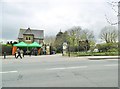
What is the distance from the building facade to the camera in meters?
73.6

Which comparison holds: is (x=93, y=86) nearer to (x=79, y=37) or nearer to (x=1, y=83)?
(x=1, y=83)

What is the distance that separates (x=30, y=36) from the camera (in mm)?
74438

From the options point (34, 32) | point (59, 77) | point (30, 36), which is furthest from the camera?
point (34, 32)

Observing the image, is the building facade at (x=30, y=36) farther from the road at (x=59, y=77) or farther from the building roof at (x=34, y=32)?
the road at (x=59, y=77)

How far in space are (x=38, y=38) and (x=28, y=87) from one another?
67.7 metres

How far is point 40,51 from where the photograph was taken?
5119cm

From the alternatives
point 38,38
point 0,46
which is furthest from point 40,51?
point 38,38

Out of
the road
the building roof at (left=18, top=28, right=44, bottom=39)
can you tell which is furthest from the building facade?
the road

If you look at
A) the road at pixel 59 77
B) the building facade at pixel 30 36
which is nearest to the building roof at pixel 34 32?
the building facade at pixel 30 36

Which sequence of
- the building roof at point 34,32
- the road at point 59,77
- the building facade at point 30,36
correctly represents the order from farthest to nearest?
the building roof at point 34,32 < the building facade at point 30,36 < the road at point 59,77

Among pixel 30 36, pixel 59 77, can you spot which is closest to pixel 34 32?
pixel 30 36

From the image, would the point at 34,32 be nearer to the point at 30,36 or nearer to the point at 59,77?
the point at 30,36

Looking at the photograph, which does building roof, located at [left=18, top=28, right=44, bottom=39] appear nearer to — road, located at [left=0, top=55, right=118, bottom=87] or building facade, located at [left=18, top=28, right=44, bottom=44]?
building facade, located at [left=18, top=28, right=44, bottom=44]

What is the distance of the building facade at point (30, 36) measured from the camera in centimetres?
7362
